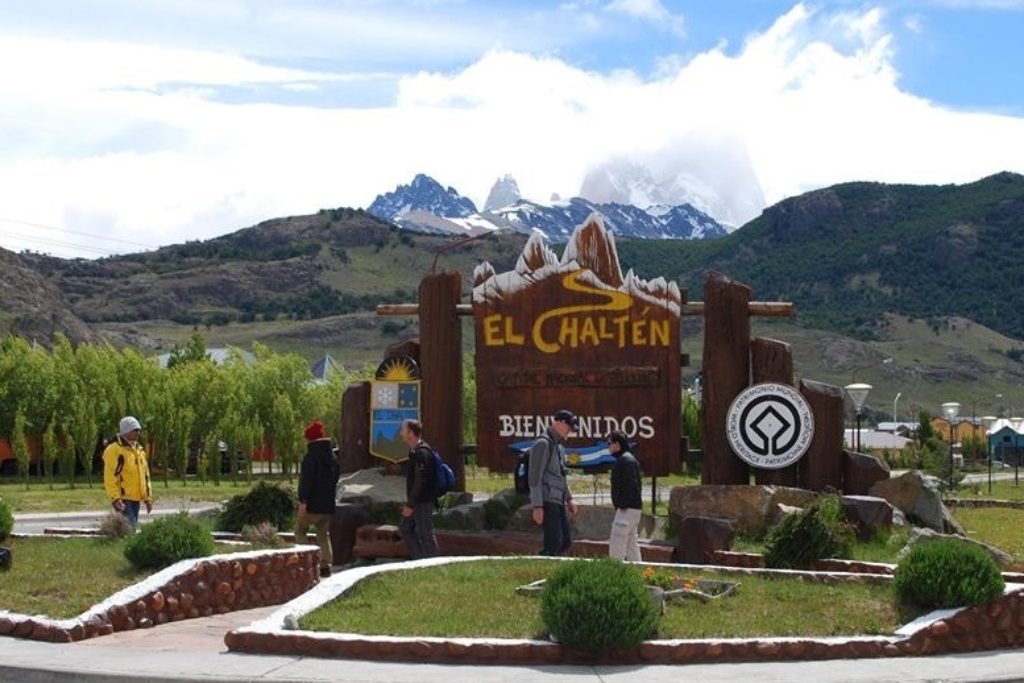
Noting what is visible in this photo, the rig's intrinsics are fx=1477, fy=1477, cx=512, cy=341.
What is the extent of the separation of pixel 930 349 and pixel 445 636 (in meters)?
166

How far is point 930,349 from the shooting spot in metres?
170

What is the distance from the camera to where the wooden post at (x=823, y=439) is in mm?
19453

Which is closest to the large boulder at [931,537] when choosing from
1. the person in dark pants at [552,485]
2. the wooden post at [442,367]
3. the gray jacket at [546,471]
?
the person in dark pants at [552,485]

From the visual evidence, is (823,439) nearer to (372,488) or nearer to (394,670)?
(372,488)

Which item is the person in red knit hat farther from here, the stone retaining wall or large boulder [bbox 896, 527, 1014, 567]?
large boulder [bbox 896, 527, 1014, 567]

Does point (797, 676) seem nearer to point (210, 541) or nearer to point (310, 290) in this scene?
point (210, 541)

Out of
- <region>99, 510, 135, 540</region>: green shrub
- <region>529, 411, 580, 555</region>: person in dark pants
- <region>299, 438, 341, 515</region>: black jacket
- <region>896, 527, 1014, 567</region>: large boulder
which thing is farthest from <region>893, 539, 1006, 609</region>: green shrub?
<region>99, 510, 135, 540</region>: green shrub

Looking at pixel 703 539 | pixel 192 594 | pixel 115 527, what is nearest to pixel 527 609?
pixel 192 594

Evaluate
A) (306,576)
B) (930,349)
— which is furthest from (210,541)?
(930,349)

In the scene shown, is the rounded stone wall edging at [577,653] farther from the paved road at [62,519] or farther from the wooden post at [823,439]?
the paved road at [62,519]

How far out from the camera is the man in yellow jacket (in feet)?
56.9

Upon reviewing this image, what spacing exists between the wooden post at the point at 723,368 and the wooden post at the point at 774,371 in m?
0.14

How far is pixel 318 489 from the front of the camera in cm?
1648

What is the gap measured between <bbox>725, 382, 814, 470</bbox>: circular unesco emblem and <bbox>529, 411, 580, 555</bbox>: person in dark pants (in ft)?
13.7
